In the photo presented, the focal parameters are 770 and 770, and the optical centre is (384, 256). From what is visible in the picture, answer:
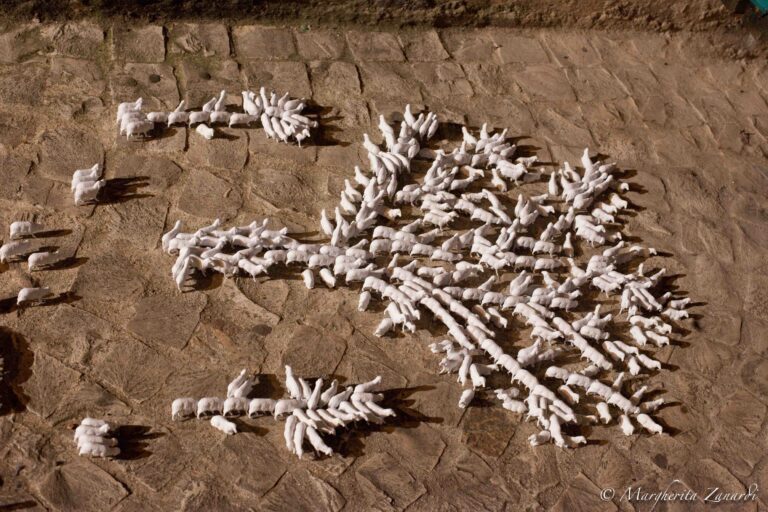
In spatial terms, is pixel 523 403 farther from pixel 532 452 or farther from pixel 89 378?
pixel 89 378

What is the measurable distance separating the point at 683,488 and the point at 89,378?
9.68 ft

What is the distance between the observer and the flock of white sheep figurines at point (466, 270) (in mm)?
3850

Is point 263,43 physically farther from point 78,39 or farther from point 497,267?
point 497,267

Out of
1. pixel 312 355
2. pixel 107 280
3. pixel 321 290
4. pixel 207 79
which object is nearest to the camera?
pixel 312 355

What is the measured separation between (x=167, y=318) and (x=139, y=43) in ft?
7.94

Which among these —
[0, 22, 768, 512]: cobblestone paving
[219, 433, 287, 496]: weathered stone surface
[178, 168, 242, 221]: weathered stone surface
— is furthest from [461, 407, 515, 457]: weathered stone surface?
[178, 168, 242, 221]: weathered stone surface

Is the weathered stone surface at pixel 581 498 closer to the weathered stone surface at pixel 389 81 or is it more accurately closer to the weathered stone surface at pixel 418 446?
the weathered stone surface at pixel 418 446

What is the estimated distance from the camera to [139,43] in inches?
215

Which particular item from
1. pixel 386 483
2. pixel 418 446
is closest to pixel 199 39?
pixel 418 446

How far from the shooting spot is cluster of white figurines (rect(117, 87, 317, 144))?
4.84 m

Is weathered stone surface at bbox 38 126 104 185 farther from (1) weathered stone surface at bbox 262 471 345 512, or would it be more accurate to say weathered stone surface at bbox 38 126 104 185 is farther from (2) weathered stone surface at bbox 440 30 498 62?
(2) weathered stone surface at bbox 440 30 498 62

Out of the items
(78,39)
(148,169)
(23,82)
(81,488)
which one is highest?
(78,39)

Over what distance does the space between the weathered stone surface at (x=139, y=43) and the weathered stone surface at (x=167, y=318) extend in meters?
2.12

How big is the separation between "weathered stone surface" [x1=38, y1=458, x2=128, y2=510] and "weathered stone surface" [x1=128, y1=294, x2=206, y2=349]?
2.41 feet
